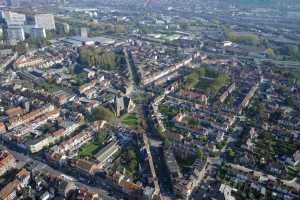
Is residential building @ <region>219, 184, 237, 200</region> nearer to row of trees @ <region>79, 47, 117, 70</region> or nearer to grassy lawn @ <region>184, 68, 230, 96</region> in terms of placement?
grassy lawn @ <region>184, 68, 230, 96</region>

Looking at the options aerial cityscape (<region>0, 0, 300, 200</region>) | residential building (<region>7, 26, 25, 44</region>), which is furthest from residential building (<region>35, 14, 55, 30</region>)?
residential building (<region>7, 26, 25, 44</region>)

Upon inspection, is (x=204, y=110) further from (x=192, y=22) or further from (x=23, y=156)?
(x=192, y=22)

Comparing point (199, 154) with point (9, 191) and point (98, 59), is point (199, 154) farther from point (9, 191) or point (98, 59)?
point (98, 59)

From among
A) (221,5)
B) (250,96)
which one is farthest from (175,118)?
(221,5)

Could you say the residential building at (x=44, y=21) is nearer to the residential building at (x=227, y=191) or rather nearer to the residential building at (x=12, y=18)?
the residential building at (x=12, y=18)

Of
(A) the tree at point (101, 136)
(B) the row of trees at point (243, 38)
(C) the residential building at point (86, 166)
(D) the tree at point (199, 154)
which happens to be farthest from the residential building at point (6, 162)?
(B) the row of trees at point (243, 38)

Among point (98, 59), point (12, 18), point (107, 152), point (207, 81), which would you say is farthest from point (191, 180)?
point (12, 18)
